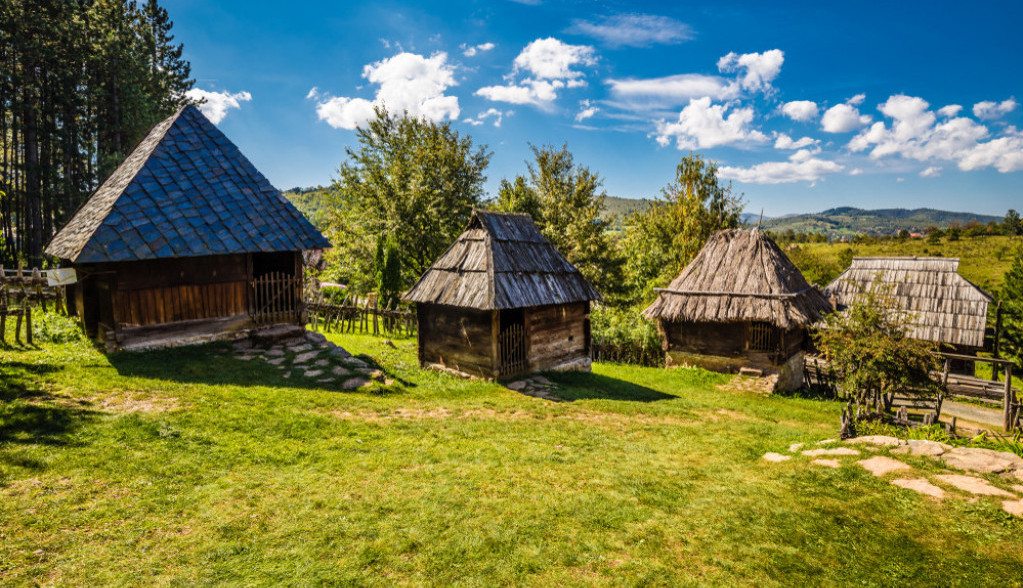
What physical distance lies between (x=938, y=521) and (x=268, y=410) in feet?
32.1

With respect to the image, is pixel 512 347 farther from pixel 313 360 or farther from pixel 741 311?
pixel 741 311

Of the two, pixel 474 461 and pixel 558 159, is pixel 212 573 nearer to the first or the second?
pixel 474 461

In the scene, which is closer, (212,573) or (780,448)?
(212,573)

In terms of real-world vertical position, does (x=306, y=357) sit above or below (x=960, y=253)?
below

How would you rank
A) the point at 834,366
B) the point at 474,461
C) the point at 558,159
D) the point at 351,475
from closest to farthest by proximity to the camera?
the point at 351,475 < the point at 474,461 < the point at 834,366 < the point at 558,159

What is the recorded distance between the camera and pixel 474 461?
7062 mm

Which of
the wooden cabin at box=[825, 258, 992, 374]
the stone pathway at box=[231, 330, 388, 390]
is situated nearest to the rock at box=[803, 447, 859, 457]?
the stone pathway at box=[231, 330, 388, 390]

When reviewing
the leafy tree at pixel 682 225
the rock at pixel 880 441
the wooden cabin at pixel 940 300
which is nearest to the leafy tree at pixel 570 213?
the leafy tree at pixel 682 225

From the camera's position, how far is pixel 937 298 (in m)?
25.0

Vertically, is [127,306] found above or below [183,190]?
below

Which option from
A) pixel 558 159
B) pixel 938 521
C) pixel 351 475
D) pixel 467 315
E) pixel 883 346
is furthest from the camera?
pixel 558 159

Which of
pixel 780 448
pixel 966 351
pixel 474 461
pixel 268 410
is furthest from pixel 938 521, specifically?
pixel 966 351

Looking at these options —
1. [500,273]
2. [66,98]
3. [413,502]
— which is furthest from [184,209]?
[66,98]

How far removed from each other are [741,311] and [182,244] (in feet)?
60.1
